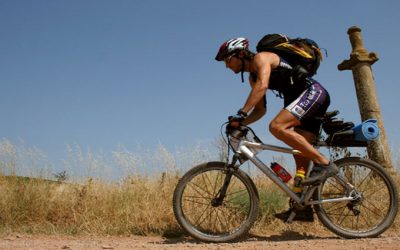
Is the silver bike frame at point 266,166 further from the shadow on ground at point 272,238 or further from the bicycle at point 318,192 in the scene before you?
the shadow on ground at point 272,238

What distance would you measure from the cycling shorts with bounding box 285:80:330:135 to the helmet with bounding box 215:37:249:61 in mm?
917

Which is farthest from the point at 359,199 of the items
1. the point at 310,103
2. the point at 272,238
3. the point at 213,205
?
the point at 213,205

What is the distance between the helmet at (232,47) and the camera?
507cm

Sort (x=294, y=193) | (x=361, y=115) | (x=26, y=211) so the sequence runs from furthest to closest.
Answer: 1. (x=361, y=115)
2. (x=26, y=211)
3. (x=294, y=193)

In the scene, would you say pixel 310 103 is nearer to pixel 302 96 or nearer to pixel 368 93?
pixel 302 96

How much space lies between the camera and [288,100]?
17.0 ft

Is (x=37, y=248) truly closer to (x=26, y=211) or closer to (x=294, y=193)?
(x=26, y=211)

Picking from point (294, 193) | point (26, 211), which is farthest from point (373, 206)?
point (26, 211)

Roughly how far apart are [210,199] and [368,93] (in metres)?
4.85

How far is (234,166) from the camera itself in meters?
5.04

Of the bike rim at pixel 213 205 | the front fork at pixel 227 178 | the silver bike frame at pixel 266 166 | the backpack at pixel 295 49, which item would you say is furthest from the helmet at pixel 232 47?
the bike rim at pixel 213 205

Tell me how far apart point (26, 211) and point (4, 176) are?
5.63ft

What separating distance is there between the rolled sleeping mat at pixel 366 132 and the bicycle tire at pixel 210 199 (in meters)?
1.40

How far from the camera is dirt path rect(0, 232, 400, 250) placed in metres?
4.41
